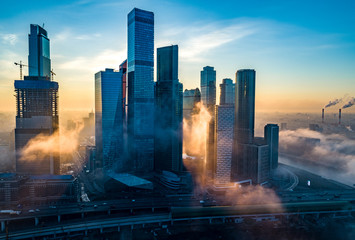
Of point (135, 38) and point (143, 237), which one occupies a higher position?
point (135, 38)

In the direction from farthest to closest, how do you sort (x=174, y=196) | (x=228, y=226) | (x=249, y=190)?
(x=249, y=190) < (x=174, y=196) < (x=228, y=226)

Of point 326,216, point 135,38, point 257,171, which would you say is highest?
point 135,38

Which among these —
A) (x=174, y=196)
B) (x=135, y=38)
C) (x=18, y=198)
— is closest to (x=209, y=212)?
(x=174, y=196)

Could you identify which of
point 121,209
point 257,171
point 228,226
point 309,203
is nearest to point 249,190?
point 257,171

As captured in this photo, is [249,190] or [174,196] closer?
[174,196]

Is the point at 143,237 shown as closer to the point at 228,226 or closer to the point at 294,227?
the point at 228,226

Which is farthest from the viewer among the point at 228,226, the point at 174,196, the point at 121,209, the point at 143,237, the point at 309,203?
the point at 174,196

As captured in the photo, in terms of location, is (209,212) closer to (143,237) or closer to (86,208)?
(143,237)
